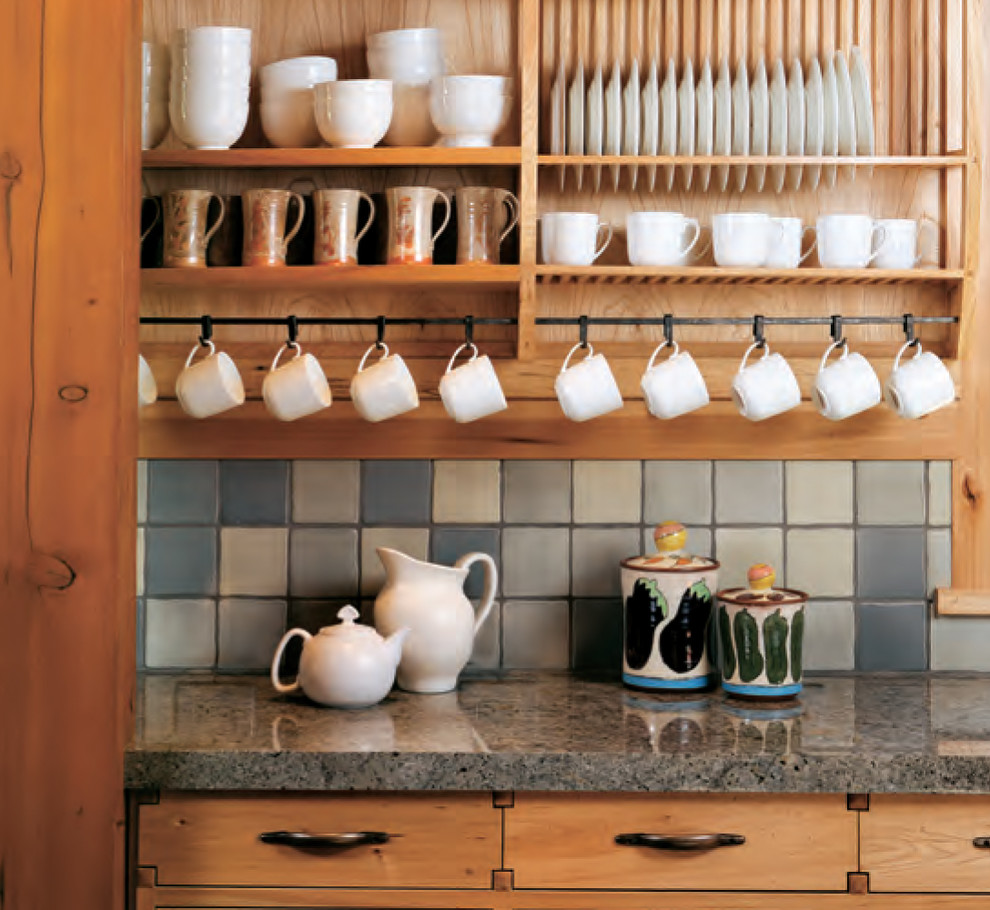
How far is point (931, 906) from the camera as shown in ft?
6.90

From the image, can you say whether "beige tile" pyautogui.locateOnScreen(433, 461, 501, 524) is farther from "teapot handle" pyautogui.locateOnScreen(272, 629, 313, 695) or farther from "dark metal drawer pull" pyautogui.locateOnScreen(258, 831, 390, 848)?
"dark metal drawer pull" pyautogui.locateOnScreen(258, 831, 390, 848)

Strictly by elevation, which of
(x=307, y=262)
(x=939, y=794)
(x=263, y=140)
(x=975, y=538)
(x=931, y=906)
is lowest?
(x=931, y=906)

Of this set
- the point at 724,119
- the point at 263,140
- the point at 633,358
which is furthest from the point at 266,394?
the point at 724,119

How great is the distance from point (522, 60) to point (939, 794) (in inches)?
53.4

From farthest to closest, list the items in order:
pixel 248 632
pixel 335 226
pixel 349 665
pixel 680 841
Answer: pixel 248 632 < pixel 335 226 < pixel 349 665 < pixel 680 841

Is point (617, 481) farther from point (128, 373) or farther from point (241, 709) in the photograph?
point (128, 373)

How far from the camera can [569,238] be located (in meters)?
2.50

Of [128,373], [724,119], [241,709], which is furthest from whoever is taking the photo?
[724,119]

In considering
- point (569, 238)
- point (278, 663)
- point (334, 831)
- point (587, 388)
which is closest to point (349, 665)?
point (278, 663)

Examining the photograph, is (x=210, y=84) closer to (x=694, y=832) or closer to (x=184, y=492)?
(x=184, y=492)

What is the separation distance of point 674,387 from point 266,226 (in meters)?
0.75

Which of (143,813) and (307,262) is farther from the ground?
(307,262)

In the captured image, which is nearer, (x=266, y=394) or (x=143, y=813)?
(x=143, y=813)

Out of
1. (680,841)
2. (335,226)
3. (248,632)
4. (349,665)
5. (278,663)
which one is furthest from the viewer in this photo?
(248,632)
